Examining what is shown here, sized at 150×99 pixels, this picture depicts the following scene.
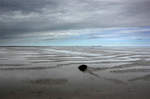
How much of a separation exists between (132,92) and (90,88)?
6.78ft

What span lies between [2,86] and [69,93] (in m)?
3.82

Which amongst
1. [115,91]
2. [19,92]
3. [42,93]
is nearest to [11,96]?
[19,92]

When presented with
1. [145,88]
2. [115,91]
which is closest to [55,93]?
[115,91]

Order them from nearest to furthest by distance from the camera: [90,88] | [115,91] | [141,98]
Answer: [141,98]
[115,91]
[90,88]

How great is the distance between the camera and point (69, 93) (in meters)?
6.51

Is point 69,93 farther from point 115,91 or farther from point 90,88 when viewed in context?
point 115,91

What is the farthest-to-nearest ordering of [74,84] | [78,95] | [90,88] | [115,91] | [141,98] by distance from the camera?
[74,84] → [90,88] → [115,91] → [78,95] → [141,98]

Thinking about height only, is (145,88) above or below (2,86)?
below

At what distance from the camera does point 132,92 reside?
654 cm

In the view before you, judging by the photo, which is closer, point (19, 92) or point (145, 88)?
point (19, 92)

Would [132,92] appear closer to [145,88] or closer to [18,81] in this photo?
[145,88]

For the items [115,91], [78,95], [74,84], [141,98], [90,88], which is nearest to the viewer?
[141,98]

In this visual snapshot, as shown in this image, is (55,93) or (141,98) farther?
(55,93)

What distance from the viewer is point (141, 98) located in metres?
5.86
